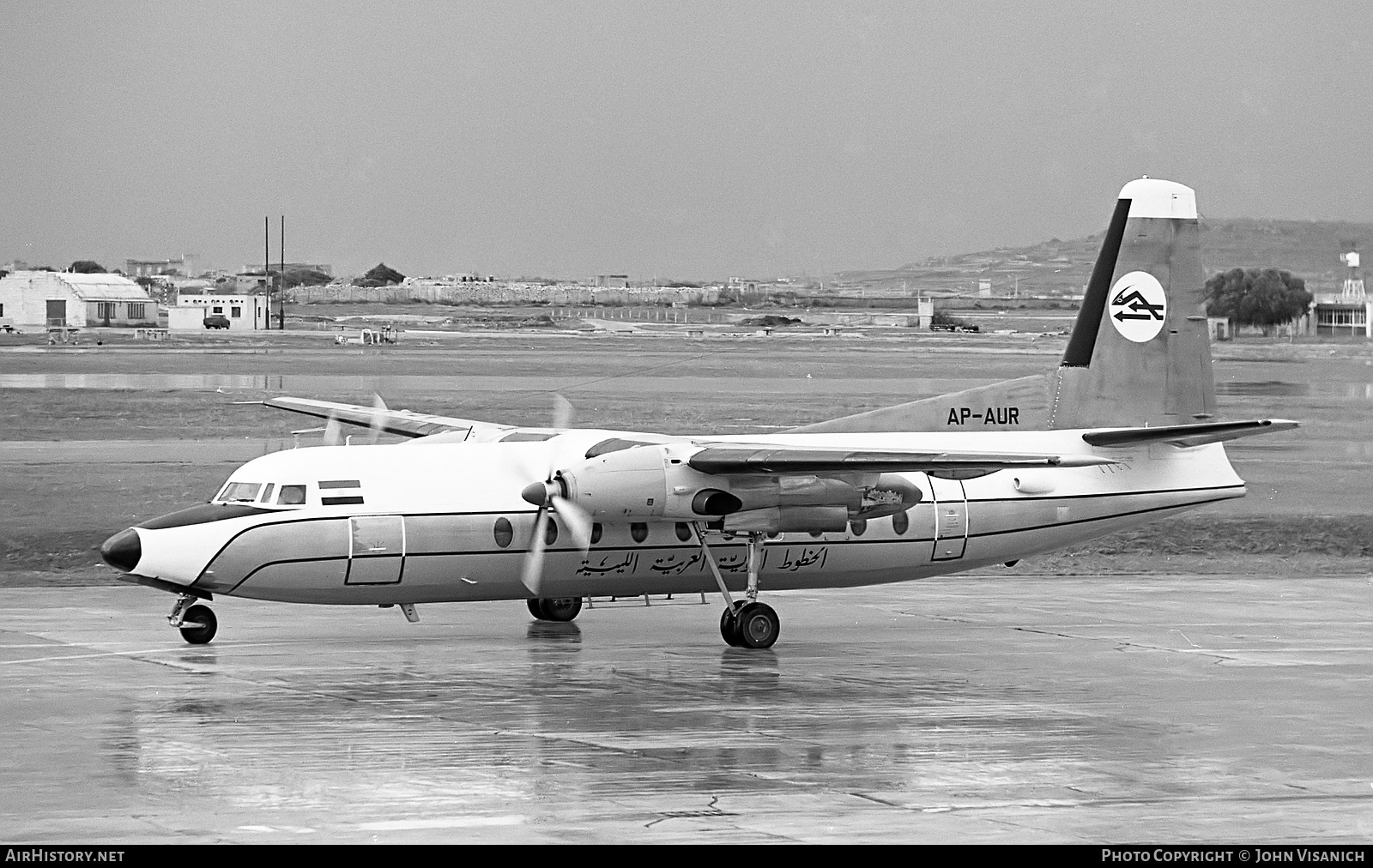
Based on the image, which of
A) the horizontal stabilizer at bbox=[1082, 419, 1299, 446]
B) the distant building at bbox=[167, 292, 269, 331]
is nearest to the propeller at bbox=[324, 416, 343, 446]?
the horizontal stabilizer at bbox=[1082, 419, 1299, 446]

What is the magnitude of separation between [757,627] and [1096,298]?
7.64m

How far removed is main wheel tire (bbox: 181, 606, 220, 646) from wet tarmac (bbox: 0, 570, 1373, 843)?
0.36 meters

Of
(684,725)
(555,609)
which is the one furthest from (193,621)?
(684,725)

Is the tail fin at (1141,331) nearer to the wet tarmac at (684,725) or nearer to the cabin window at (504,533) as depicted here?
the wet tarmac at (684,725)

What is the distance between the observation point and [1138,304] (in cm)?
2550

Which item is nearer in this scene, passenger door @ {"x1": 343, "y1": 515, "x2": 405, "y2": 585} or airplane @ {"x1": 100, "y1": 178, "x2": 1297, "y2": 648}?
airplane @ {"x1": 100, "y1": 178, "x2": 1297, "y2": 648}

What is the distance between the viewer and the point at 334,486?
2127cm

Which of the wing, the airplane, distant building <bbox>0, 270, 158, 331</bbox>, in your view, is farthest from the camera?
distant building <bbox>0, 270, 158, 331</bbox>

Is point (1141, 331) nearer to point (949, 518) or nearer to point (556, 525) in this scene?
point (949, 518)

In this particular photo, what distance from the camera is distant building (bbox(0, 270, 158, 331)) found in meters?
162

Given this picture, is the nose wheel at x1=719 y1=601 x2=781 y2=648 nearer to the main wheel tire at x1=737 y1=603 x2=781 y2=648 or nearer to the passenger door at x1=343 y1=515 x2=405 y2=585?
the main wheel tire at x1=737 y1=603 x2=781 y2=648

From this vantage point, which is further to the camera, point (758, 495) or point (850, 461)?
point (758, 495)

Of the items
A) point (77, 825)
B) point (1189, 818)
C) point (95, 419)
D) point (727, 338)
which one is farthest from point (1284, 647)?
point (727, 338)

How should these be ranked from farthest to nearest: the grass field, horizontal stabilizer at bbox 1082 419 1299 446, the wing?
the grass field, the wing, horizontal stabilizer at bbox 1082 419 1299 446
